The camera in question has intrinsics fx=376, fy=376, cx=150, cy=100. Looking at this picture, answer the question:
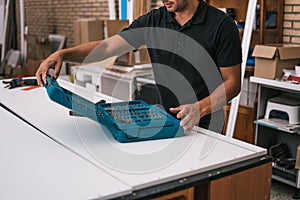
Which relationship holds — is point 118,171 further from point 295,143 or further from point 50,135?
point 295,143

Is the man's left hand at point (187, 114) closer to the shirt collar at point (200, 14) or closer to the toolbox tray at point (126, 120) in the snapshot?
the toolbox tray at point (126, 120)

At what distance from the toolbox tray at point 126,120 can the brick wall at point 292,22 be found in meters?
1.94

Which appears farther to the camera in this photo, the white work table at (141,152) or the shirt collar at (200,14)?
the shirt collar at (200,14)

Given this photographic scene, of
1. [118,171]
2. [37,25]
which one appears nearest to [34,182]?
[118,171]

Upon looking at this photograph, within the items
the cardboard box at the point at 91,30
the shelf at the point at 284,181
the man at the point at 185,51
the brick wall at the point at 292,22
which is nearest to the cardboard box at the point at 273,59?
the brick wall at the point at 292,22

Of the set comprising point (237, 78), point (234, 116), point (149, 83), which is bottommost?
point (234, 116)

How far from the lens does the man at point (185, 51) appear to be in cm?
168

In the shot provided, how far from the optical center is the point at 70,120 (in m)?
1.63

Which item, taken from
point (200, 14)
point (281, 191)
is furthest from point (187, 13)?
point (281, 191)

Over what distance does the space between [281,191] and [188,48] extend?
1.52 meters

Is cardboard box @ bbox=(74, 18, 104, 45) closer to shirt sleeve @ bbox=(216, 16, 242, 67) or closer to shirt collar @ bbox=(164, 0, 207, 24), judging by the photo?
shirt collar @ bbox=(164, 0, 207, 24)

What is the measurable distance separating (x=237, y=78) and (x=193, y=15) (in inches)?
15.0

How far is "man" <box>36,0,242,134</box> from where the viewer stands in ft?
5.52

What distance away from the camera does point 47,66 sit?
166 centimetres
